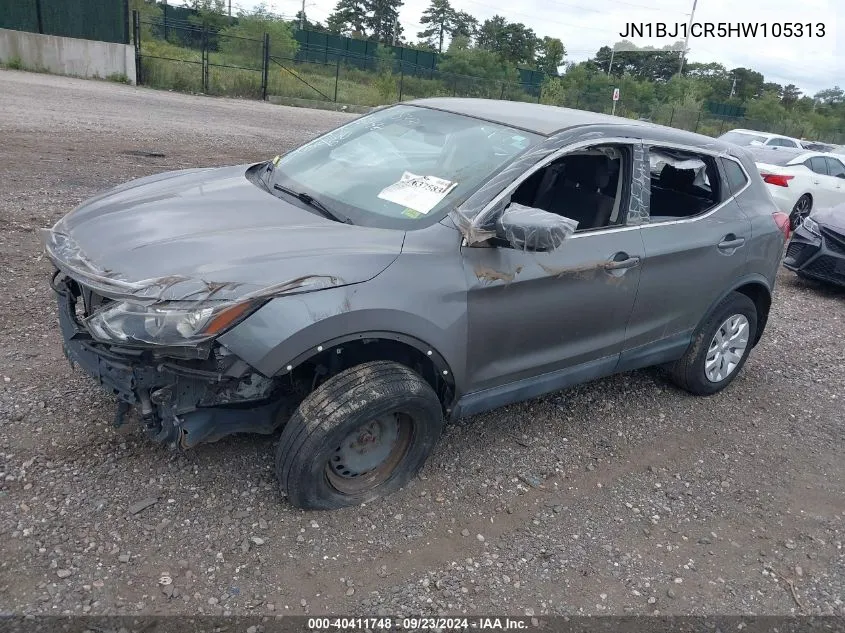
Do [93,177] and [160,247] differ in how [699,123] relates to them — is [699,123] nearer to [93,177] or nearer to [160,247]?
[93,177]

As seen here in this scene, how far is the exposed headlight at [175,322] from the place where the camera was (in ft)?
8.05

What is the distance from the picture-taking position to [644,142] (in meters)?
3.68

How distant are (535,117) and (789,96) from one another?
71713 mm

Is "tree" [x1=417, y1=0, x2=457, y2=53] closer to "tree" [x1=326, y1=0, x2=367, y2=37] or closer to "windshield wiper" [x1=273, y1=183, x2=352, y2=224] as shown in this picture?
"tree" [x1=326, y1=0, x2=367, y2=37]

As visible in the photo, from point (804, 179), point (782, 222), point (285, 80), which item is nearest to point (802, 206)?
point (804, 179)

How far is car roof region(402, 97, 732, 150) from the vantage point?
3.47m

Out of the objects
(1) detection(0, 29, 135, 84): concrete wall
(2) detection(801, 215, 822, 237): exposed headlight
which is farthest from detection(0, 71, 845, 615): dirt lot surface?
(1) detection(0, 29, 135, 84): concrete wall

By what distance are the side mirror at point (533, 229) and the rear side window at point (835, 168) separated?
37.8ft

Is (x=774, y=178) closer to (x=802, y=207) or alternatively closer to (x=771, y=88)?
(x=802, y=207)

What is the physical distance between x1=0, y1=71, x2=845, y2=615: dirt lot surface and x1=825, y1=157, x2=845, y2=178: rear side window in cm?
893

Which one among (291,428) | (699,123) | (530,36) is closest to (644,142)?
(291,428)

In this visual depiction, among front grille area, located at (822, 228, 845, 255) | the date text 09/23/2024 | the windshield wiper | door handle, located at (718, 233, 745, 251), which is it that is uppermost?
the windshield wiper

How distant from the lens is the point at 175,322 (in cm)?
246

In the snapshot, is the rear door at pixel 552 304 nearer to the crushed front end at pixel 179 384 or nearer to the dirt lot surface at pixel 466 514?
the dirt lot surface at pixel 466 514
